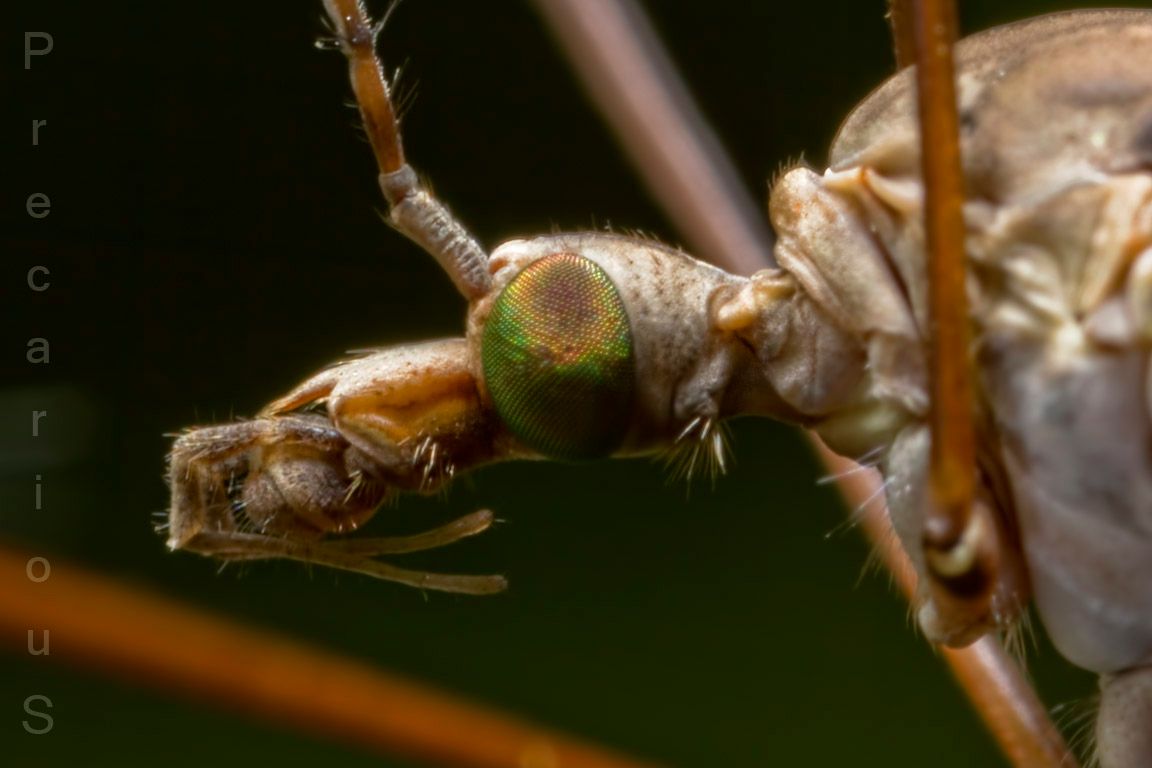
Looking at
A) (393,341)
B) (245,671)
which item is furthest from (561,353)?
(393,341)

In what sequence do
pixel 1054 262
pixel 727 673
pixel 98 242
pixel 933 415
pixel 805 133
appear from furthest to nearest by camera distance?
pixel 805 133
pixel 727 673
pixel 98 242
pixel 1054 262
pixel 933 415

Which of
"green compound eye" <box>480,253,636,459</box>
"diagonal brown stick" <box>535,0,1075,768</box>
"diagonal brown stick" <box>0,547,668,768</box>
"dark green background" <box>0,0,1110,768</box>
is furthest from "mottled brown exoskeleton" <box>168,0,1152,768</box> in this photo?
"dark green background" <box>0,0,1110,768</box>

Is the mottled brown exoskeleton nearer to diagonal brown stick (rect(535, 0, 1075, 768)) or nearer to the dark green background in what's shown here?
diagonal brown stick (rect(535, 0, 1075, 768))

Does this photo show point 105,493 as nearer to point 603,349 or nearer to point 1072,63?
point 603,349

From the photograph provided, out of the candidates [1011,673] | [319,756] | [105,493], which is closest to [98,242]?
[105,493]

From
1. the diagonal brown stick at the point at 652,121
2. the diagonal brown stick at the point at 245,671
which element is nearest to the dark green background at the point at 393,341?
the diagonal brown stick at the point at 652,121

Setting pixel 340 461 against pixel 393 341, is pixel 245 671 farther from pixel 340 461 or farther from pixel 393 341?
pixel 393 341
